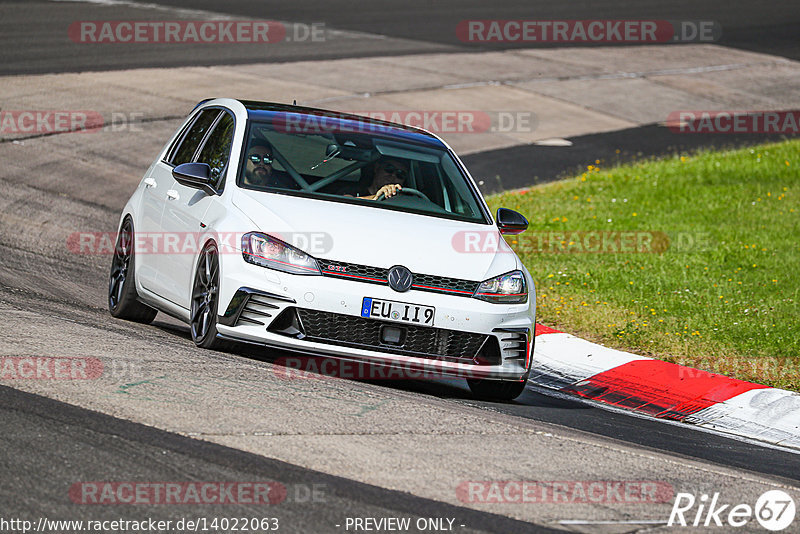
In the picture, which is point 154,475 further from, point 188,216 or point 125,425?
point 188,216

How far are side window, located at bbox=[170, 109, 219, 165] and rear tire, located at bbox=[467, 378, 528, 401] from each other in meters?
2.74

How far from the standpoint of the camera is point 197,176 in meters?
7.86

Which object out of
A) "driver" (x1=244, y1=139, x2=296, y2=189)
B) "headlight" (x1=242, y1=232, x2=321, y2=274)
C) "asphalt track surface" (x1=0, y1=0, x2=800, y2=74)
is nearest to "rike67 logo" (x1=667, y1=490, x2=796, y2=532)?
"headlight" (x1=242, y1=232, x2=321, y2=274)

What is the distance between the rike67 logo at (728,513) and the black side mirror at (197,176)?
150 inches

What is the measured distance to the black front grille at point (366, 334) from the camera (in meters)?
7.09

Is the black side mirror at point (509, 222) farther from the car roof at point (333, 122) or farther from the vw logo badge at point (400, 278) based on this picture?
the vw logo badge at point (400, 278)

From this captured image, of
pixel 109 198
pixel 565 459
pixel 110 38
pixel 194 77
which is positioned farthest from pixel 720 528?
pixel 110 38

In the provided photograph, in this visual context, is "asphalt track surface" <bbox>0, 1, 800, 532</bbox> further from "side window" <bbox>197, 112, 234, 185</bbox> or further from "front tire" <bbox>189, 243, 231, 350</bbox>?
"side window" <bbox>197, 112, 234, 185</bbox>

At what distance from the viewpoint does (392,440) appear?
591 centimetres

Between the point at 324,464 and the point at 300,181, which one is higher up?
the point at 300,181

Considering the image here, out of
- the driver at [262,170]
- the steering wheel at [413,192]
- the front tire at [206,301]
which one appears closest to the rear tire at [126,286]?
the front tire at [206,301]

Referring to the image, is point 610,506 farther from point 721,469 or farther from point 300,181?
point 300,181

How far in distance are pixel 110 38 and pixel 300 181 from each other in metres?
18.9

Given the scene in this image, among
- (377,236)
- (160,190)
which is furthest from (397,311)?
(160,190)
